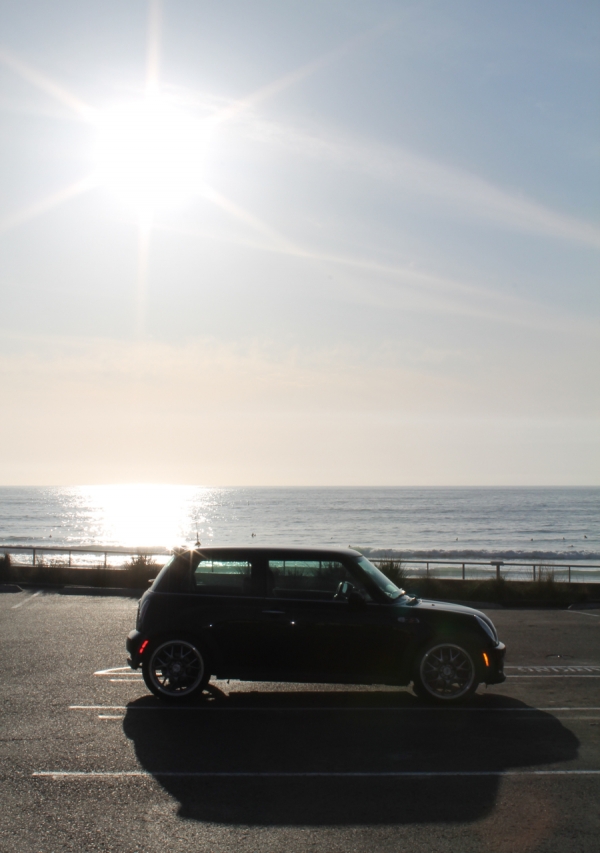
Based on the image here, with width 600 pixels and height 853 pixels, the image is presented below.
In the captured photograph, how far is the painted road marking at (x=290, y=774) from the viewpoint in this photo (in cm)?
546

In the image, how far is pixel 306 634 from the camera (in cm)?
770

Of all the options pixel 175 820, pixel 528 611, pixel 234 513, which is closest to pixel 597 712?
pixel 175 820

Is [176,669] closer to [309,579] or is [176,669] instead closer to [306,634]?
[306,634]

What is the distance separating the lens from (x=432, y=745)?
6340 mm

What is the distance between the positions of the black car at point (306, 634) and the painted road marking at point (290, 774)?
2067 millimetres

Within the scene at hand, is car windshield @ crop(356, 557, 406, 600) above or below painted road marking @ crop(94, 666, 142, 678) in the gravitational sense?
above

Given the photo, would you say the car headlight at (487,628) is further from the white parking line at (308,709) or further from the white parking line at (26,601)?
the white parking line at (26,601)

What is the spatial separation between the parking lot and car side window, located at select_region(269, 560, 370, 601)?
3.84ft

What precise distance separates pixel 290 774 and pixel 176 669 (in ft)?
8.54

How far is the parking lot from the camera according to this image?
4.47 m

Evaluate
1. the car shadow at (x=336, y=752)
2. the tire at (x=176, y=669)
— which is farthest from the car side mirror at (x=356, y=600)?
the tire at (x=176, y=669)

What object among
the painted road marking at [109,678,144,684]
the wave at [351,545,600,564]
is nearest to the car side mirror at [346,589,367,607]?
the painted road marking at [109,678,144,684]

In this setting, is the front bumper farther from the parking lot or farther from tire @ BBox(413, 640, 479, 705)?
tire @ BBox(413, 640, 479, 705)

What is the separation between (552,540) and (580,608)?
160 ft
